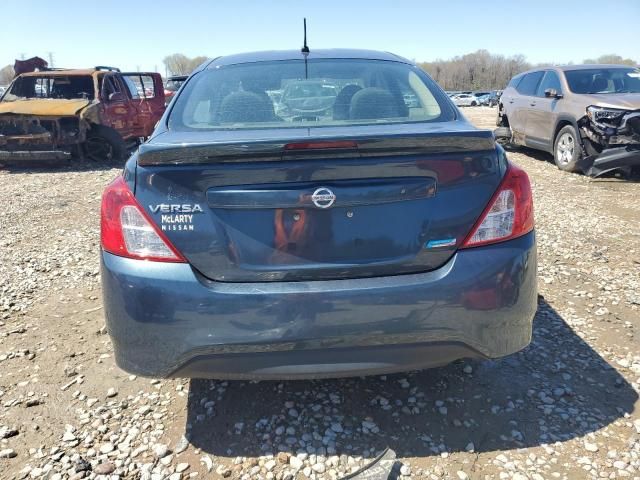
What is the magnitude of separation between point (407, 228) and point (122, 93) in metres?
10.8

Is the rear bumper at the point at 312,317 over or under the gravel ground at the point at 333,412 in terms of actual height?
over

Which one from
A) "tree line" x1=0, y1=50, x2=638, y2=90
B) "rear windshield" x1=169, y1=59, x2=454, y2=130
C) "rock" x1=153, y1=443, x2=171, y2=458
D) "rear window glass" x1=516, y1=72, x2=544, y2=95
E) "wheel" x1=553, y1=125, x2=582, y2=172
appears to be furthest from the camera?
"tree line" x1=0, y1=50, x2=638, y2=90

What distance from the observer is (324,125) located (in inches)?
97.4

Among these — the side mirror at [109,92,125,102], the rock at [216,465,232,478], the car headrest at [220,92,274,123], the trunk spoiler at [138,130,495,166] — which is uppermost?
the side mirror at [109,92,125,102]

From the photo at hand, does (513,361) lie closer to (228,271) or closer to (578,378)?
(578,378)

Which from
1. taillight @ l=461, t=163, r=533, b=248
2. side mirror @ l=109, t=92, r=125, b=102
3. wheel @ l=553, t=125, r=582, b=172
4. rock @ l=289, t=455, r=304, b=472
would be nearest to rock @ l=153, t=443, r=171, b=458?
rock @ l=289, t=455, r=304, b=472

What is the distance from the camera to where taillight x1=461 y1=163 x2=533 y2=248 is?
2.10m

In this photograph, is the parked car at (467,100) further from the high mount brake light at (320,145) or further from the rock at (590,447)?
the high mount brake light at (320,145)

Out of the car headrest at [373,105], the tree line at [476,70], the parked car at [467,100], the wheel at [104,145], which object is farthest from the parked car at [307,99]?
the tree line at [476,70]

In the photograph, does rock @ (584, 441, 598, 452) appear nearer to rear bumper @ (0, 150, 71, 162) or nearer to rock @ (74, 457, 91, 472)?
rock @ (74, 457, 91, 472)

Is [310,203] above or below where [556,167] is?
above

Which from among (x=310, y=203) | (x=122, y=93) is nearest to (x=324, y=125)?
(x=310, y=203)

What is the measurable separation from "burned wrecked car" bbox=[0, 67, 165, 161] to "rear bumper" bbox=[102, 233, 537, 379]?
889 cm

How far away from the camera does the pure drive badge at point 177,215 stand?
6.68ft
